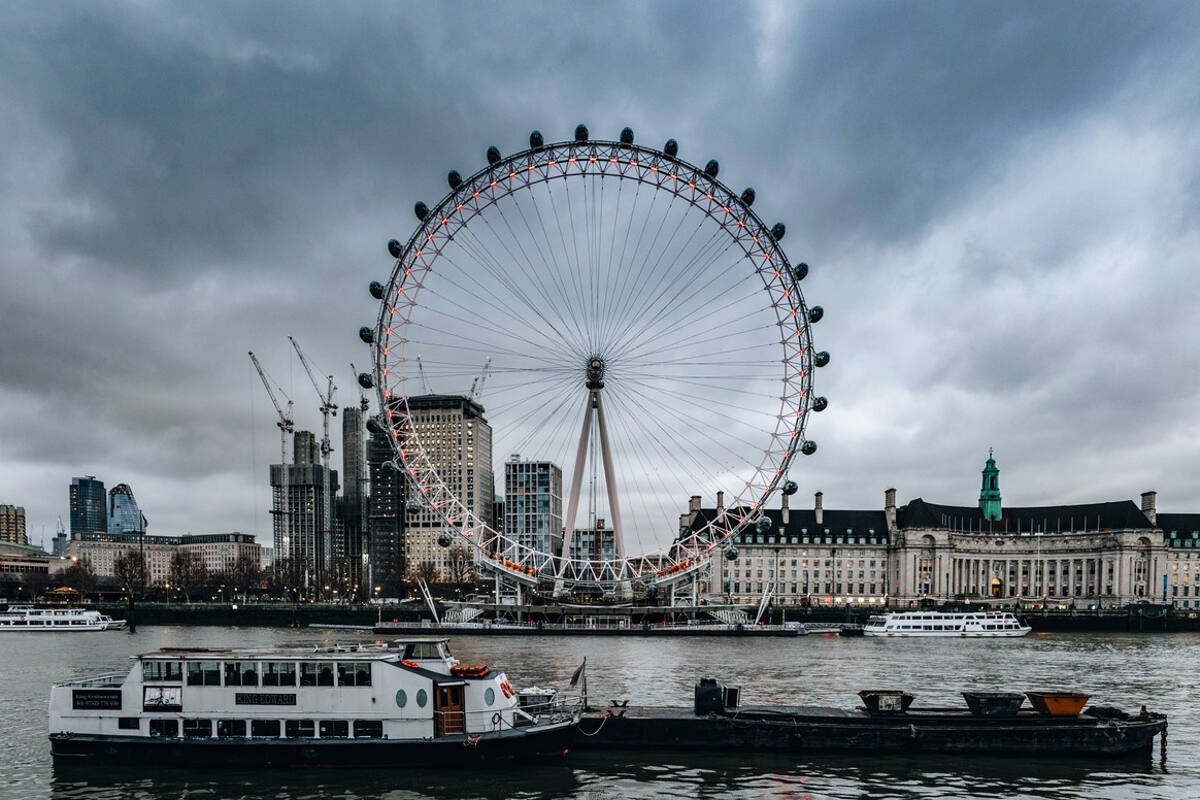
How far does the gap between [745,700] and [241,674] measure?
31044 millimetres

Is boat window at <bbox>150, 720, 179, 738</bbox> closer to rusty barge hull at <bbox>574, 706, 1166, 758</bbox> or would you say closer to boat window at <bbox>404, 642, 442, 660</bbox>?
boat window at <bbox>404, 642, 442, 660</bbox>

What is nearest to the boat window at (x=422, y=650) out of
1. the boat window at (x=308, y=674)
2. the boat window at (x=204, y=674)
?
the boat window at (x=308, y=674)

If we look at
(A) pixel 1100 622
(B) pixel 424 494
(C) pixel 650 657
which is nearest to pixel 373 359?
(B) pixel 424 494

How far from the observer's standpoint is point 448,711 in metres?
40.8

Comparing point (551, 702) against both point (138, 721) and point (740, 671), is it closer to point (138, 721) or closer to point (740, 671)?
point (138, 721)

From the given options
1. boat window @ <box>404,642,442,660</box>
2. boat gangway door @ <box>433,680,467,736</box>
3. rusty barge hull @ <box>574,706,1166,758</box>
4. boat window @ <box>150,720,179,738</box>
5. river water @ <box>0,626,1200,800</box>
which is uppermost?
boat window @ <box>404,642,442,660</box>

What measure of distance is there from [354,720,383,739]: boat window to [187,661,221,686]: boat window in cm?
624

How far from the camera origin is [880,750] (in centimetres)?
4309

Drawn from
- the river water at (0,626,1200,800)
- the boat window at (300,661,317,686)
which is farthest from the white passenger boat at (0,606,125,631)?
the boat window at (300,661,317,686)

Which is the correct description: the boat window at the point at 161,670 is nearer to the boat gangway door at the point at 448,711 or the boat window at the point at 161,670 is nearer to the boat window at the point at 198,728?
the boat window at the point at 198,728

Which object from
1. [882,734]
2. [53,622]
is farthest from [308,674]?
[53,622]

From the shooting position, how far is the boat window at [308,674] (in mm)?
40844

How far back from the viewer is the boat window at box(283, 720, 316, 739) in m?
40.9

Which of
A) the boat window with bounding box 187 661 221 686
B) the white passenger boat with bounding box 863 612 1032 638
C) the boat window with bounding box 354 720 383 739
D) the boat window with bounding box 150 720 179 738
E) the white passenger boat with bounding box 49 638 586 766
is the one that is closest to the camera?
the white passenger boat with bounding box 49 638 586 766
